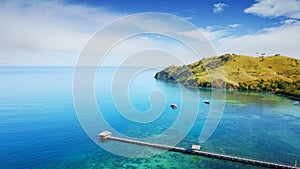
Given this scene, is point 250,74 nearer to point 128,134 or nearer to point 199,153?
point 128,134

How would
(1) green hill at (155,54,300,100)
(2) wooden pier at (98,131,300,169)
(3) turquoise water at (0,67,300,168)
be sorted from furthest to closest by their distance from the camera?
(1) green hill at (155,54,300,100) < (3) turquoise water at (0,67,300,168) < (2) wooden pier at (98,131,300,169)

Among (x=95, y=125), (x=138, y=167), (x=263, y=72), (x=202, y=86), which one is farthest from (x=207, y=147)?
Result: (x=263, y=72)

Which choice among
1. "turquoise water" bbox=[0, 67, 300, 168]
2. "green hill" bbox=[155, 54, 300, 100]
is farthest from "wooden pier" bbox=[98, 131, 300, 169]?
"green hill" bbox=[155, 54, 300, 100]

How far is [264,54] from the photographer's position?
628 feet

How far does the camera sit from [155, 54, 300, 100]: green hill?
122188 millimetres

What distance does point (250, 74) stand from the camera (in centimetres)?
14725

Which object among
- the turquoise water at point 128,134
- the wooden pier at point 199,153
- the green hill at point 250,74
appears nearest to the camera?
the wooden pier at point 199,153

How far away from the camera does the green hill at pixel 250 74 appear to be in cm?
12219

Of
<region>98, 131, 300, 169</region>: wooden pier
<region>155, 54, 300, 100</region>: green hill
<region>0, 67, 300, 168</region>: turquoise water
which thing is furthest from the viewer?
<region>155, 54, 300, 100</region>: green hill

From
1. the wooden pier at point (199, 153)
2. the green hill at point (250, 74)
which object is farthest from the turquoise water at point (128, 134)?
the green hill at point (250, 74)

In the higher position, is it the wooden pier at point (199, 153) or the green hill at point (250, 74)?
the green hill at point (250, 74)

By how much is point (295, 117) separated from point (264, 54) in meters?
144

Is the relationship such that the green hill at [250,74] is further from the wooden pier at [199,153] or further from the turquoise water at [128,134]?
the wooden pier at [199,153]

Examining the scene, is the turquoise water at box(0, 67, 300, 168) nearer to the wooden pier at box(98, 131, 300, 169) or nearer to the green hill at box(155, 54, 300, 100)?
the wooden pier at box(98, 131, 300, 169)
